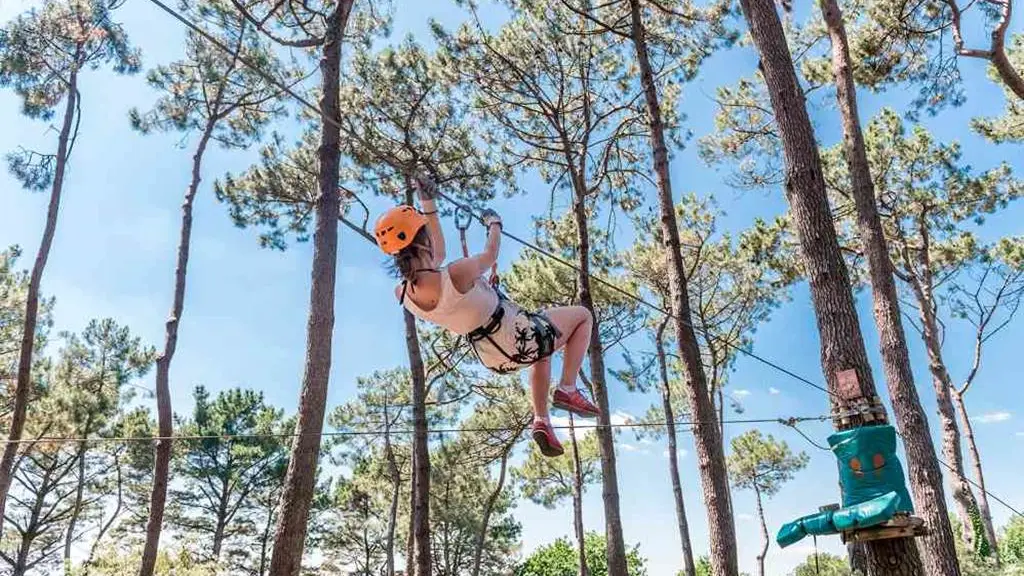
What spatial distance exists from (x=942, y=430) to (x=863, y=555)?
25.6ft

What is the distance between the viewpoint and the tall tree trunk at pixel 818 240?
265cm

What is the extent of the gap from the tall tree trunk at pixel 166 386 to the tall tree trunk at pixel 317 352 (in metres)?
2.48

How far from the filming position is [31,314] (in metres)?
7.44

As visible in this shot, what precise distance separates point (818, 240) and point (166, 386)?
22.3ft

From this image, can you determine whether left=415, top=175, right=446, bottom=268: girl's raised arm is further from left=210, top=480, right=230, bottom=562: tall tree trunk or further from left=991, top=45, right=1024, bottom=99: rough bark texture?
left=210, top=480, right=230, bottom=562: tall tree trunk

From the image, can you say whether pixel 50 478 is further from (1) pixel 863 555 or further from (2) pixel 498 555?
(1) pixel 863 555

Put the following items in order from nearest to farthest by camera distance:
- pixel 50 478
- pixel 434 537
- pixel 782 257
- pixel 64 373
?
pixel 782 257
pixel 64 373
pixel 50 478
pixel 434 537

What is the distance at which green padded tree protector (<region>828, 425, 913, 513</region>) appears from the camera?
8.70 ft

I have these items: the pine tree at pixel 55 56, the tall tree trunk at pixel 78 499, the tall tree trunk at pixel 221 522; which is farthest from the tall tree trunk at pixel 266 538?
the pine tree at pixel 55 56

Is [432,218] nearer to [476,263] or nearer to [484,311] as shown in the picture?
[476,263]

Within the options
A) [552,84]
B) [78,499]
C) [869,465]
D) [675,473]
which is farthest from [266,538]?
[869,465]

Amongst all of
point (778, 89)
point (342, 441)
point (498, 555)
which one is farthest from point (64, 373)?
point (778, 89)

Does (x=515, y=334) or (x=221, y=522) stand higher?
(x=221, y=522)

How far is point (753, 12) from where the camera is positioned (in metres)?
3.95
